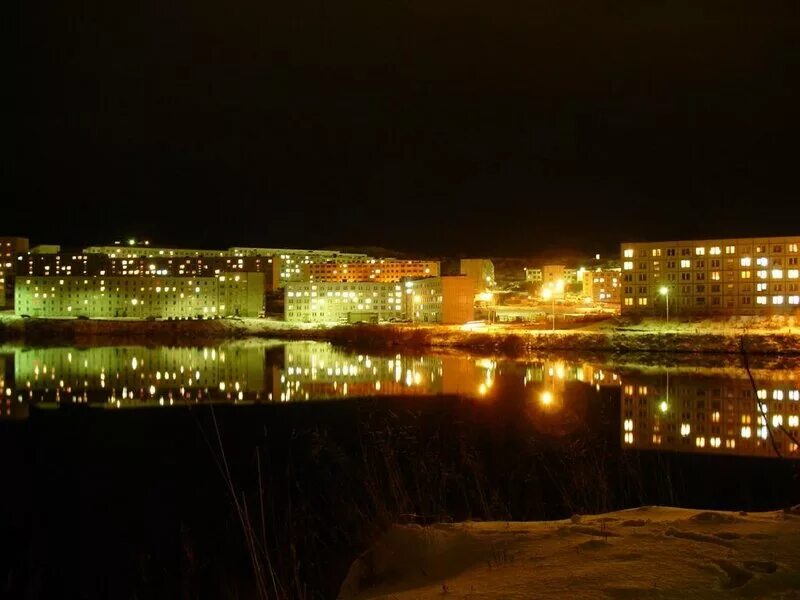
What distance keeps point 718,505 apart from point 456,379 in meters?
19.1

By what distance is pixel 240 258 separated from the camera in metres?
94.4

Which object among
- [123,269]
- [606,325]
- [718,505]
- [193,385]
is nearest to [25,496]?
[718,505]

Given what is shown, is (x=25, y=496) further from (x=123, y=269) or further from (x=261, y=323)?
(x=123, y=269)

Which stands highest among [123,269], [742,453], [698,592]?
[123,269]

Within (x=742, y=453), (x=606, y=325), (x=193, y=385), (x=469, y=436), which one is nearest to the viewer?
(x=742, y=453)

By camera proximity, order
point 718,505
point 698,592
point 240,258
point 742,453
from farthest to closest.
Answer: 1. point 240,258
2. point 742,453
3. point 718,505
4. point 698,592

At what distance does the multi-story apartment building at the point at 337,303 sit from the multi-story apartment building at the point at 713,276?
28.1 m

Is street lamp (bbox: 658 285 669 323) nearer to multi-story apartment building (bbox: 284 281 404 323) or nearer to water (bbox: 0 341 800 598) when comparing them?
water (bbox: 0 341 800 598)

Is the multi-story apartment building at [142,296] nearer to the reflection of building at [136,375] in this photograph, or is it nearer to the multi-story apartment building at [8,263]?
the multi-story apartment building at [8,263]

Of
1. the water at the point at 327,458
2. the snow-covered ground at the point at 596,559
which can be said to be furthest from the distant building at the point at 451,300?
the snow-covered ground at the point at 596,559

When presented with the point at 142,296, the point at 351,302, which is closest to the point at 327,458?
the point at 351,302

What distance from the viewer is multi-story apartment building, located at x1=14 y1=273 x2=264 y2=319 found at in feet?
258

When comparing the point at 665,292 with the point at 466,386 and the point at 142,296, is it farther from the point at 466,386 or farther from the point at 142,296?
the point at 142,296

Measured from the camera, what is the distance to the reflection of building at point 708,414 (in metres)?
13.4
